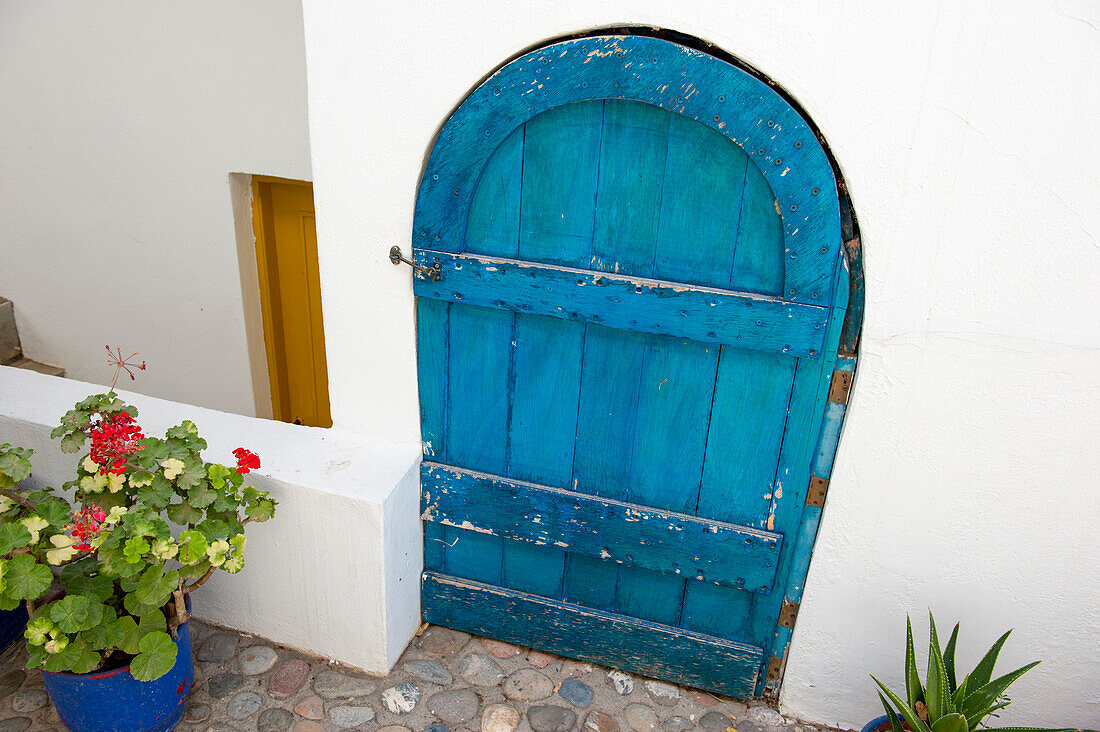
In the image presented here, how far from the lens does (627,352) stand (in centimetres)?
252

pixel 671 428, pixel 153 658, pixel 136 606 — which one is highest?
pixel 671 428

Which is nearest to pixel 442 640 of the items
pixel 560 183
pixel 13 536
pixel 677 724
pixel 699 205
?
pixel 677 724

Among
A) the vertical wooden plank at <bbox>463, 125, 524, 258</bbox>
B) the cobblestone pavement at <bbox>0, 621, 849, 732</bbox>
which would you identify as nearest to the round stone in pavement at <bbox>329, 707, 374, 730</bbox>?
the cobblestone pavement at <bbox>0, 621, 849, 732</bbox>

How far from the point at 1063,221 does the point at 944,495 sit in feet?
2.81

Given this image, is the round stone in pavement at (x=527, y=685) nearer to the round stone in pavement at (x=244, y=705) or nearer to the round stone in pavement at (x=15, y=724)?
the round stone in pavement at (x=244, y=705)

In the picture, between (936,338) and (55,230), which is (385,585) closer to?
(936,338)

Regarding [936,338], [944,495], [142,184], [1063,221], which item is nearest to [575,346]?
[936,338]

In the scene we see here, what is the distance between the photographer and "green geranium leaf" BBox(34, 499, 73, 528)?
2.39 m

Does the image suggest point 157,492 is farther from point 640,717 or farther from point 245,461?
point 640,717

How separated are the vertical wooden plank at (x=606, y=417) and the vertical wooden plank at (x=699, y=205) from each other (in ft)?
0.92

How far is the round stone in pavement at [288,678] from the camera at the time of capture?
291 centimetres

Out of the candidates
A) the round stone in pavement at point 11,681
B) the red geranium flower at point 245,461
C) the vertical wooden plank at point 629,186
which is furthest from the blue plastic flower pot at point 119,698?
the vertical wooden plank at point 629,186

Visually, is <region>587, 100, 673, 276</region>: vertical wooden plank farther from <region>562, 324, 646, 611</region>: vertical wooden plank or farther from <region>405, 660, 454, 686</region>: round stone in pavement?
<region>405, 660, 454, 686</region>: round stone in pavement

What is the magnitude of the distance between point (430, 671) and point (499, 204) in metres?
1.75
